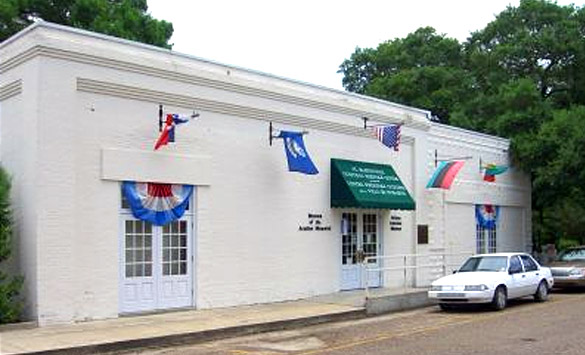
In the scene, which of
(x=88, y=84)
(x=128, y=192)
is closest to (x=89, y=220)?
(x=128, y=192)

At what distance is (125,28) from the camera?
3297cm

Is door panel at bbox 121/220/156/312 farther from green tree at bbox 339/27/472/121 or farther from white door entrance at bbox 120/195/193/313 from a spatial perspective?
green tree at bbox 339/27/472/121

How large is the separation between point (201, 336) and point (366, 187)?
8.88m

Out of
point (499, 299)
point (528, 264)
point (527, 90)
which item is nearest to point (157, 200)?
point (499, 299)

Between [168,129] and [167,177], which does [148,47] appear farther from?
[167,177]

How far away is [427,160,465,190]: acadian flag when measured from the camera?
2489cm

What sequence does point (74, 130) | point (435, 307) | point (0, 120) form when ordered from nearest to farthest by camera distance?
point (74, 130)
point (0, 120)
point (435, 307)

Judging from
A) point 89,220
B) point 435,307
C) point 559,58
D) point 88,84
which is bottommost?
point 435,307

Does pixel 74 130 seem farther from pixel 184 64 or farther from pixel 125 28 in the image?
pixel 125 28

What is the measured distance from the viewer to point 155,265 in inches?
658

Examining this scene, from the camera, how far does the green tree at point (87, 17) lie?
31.4 metres

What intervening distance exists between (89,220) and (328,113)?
8.35m

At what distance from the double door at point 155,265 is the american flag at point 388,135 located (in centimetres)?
682

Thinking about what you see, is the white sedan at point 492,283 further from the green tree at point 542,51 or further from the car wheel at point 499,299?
the green tree at point 542,51
